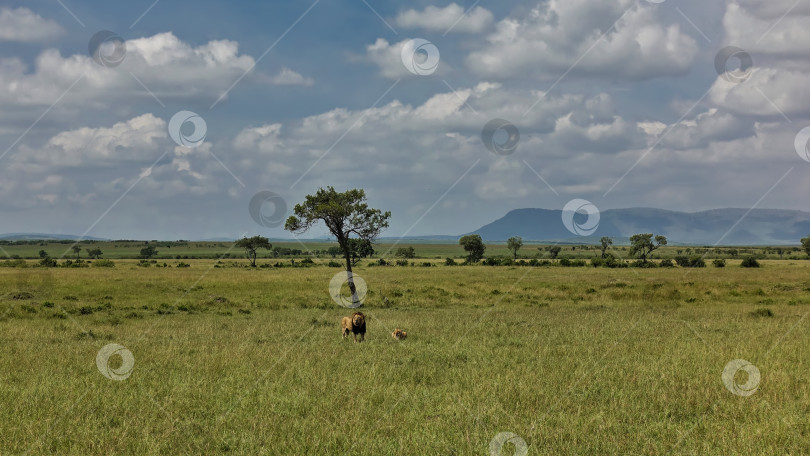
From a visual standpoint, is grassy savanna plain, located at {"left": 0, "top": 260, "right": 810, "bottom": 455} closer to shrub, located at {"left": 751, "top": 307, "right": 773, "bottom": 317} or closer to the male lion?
the male lion

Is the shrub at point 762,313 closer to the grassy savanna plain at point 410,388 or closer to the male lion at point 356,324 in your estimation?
the grassy savanna plain at point 410,388

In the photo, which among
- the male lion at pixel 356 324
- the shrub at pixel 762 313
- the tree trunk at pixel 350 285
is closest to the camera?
the male lion at pixel 356 324

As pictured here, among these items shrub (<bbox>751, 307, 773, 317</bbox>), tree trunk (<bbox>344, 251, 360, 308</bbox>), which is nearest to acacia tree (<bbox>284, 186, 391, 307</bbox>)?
tree trunk (<bbox>344, 251, 360, 308</bbox>)

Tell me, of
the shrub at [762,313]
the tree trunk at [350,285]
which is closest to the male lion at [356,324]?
the tree trunk at [350,285]

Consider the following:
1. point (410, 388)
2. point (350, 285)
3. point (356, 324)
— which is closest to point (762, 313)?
point (356, 324)

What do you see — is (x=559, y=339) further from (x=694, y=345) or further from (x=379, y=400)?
(x=379, y=400)

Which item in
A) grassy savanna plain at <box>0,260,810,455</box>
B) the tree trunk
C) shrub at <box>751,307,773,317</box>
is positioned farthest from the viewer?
the tree trunk

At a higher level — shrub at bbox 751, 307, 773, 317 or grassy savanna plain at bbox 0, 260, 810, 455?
shrub at bbox 751, 307, 773, 317

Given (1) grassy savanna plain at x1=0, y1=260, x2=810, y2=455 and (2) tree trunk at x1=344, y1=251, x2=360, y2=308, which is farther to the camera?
(2) tree trunk at x1=344, y1=251, x2=360, y2=308

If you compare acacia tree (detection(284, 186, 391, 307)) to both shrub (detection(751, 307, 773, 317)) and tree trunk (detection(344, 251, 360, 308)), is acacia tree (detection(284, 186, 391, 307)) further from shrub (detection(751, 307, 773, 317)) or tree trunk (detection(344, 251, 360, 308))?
shrub (detection(751, 307, 773, 317))

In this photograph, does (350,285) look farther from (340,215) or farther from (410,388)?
(410,388)

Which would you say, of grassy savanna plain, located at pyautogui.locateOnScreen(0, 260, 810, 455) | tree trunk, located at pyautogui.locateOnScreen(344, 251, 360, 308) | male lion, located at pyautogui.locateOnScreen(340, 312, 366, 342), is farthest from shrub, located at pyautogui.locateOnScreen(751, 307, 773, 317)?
tree trunk, located at pyautogui.locateOnScreen(344, 251, 360, 308)

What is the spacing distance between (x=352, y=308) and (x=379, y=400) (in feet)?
81.5

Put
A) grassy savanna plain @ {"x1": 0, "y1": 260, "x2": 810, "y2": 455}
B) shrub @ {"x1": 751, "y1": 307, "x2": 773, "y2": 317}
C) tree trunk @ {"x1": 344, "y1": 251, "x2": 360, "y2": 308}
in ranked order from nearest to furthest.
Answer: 1. grassy savanna plain @ {"x1": 0, "y1": 260, "x2": 810, "y2": 455}
2. shrub @ {"x1": 751, "y1": 307, "x2": 773, "y2": 317}
3. tree trunk @ {"x1": 344, "y1": 251, "x2": 360, "y2": 308}
